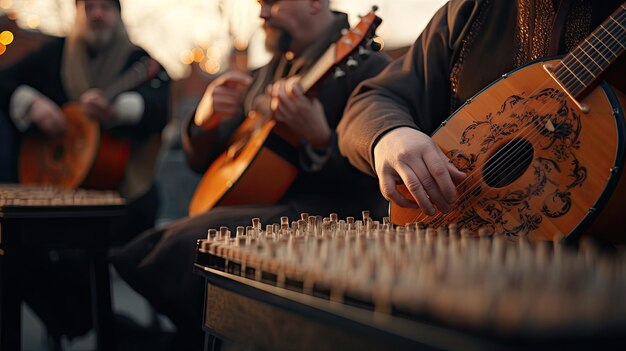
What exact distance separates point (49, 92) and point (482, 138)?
4.08 metres

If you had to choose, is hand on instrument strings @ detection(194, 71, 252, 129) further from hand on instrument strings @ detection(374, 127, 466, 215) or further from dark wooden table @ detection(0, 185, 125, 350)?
hand on instrument strings @ detection(374, 127, 466, 215)

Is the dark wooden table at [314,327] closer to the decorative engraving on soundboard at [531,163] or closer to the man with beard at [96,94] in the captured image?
the decorative engraving on soundboard at [531,163]

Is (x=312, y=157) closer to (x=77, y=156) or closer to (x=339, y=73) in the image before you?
(x=339, y=73)

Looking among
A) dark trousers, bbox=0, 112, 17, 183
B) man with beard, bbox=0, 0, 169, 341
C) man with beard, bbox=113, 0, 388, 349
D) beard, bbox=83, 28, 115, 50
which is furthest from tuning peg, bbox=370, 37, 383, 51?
dark trousers, bbox=0, 112, 17, 183

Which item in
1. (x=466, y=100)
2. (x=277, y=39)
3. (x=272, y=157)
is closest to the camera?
(x=466, y=100)

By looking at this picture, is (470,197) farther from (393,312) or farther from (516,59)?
(393,312)

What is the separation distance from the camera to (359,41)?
3.11 meters

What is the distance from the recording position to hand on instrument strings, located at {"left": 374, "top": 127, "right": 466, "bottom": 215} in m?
1.77

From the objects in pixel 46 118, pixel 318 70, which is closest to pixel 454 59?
pixel 318 70

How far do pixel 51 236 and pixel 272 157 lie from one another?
0.97 m

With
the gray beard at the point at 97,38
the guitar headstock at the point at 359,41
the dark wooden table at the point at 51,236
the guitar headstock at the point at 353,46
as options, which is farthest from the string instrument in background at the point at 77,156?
the guitar headstock at the point at 359,41

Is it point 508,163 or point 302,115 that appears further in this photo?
point 302,115

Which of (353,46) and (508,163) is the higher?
(353,46)

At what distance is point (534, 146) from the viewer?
178 centimetres
